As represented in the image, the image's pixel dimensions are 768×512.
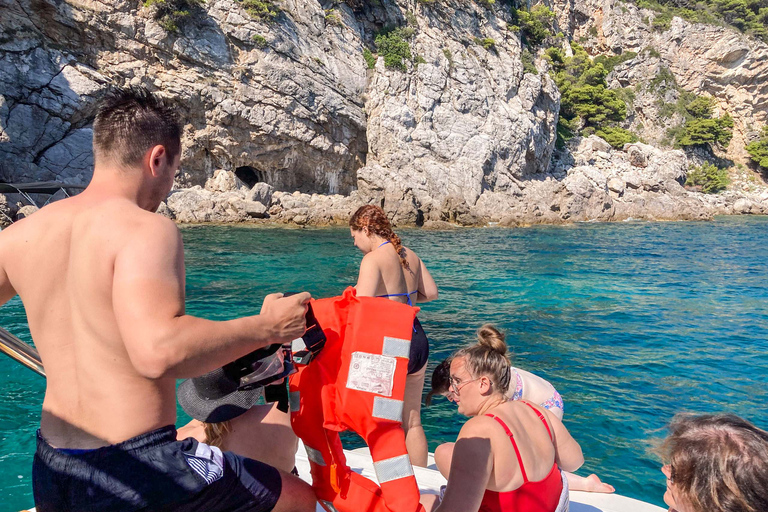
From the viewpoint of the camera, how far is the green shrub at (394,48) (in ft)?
105

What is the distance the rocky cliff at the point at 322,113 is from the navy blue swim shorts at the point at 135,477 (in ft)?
76.8

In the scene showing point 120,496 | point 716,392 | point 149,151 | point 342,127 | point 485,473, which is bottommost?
point 716,392

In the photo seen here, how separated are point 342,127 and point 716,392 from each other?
27.3m

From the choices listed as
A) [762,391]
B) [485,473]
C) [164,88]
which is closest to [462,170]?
[164,88]

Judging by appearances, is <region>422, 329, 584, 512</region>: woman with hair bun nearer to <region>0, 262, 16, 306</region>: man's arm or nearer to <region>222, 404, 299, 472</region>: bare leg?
<region>222, 404, 299, 472</region>: bare leg

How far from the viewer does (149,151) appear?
66.2 inches

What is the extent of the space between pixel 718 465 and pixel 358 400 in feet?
4.06

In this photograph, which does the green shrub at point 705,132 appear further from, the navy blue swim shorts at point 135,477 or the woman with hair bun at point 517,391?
the navy blue swim shorts at point 135,477

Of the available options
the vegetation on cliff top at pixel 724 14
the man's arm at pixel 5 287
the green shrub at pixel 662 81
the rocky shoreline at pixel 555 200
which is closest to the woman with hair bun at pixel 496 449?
the man's arm at pixel 5 287

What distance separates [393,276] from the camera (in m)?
3.82

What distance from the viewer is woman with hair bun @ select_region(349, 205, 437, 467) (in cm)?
360

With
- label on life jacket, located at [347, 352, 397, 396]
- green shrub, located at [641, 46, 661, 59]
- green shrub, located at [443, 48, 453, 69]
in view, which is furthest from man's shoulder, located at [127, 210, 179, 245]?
green shrub, located at [641, 46, 661, 59]

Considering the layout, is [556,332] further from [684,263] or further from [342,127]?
[342,127]

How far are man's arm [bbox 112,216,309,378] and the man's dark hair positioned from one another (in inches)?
12.3
